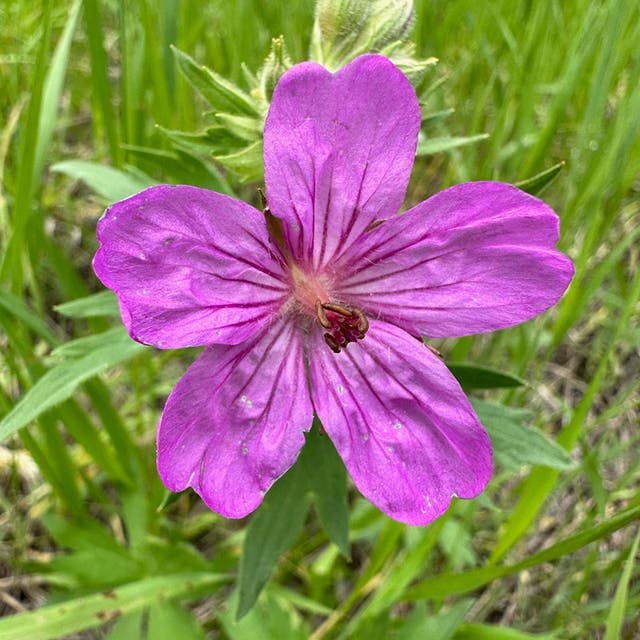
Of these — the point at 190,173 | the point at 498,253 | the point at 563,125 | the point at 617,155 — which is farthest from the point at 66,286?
the point at 563,125

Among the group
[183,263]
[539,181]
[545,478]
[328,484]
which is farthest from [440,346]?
[183,263]

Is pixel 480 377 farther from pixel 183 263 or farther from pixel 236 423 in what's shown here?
pixel 183 263

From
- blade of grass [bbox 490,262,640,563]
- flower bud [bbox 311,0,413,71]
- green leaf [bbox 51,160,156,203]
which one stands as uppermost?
flower bud [bbox 311,0,413,71]

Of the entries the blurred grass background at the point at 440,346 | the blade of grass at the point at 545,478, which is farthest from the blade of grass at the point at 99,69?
the blade of grass at the point at 545,478

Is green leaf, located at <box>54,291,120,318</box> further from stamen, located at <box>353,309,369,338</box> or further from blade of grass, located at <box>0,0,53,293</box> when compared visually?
stamen, located at <box>353,309,369,338</box>

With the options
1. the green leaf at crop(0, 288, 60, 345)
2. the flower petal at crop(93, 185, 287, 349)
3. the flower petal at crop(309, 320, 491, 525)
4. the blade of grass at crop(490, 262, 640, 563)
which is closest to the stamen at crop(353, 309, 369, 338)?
the flower petal at crop(309, 320, 491, 525)

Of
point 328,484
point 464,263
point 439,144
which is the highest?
point 439,144

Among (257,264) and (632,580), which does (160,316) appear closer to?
(257,264)
